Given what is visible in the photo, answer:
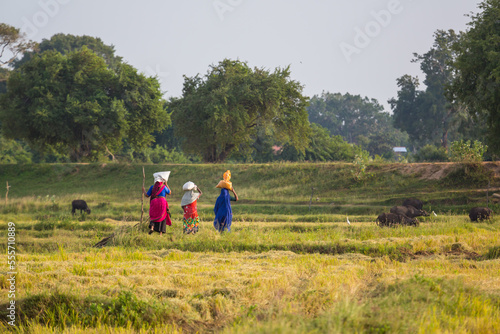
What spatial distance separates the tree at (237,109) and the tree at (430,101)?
83.2ft

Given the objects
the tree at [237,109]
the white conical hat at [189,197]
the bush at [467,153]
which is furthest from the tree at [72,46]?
the white conical hat at [189,197]

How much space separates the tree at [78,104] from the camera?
40.9 meters

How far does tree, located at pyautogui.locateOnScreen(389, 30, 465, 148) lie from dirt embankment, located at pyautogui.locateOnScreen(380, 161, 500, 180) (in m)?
32.5

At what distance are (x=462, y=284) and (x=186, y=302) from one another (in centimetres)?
405

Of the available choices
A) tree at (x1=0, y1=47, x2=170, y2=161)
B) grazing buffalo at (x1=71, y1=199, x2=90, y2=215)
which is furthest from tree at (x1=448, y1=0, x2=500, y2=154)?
tree at (x1=0, y1=47, x2=170, y2=161)

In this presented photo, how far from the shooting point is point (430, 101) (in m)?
62.4

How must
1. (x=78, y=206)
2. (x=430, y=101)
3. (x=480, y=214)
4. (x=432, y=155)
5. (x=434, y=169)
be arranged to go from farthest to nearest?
(x=430, y=101), (x=432, y=155), (x=434, y=169), (x=78, y=206), (x=480, y=214)

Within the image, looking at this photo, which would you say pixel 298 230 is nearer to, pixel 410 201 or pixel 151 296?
pixel 410 201

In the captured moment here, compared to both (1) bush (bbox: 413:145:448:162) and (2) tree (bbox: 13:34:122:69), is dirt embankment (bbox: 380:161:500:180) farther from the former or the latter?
(2) tree (bbox: 13:34:122:69)

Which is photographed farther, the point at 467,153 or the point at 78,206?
the point at 467,153

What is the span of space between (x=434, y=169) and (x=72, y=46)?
6318 centimetres

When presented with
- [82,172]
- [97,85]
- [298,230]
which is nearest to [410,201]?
[298,230]

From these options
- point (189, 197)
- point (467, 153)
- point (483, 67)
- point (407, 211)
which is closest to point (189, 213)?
point (189, 197)

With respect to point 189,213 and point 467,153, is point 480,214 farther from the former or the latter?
point 467,153
